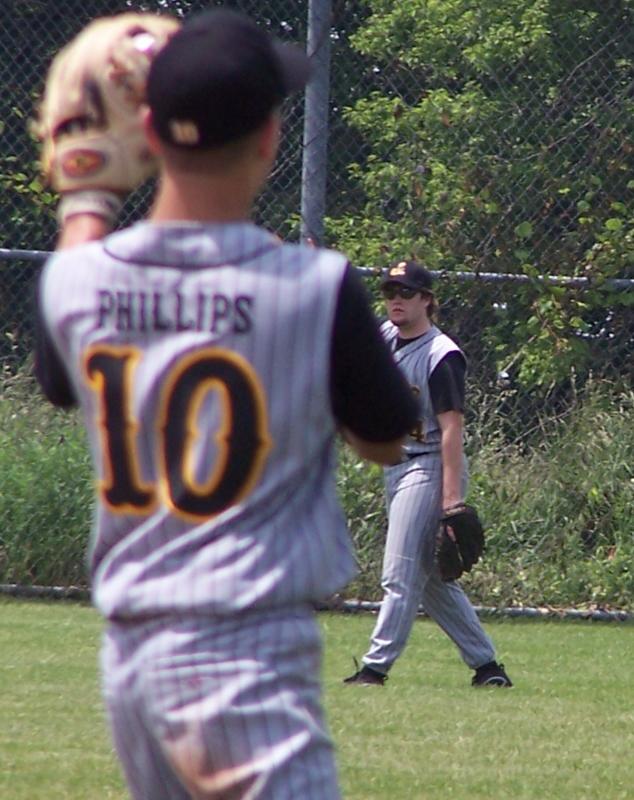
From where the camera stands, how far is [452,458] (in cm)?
761

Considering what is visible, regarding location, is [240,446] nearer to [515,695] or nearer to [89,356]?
[89,356]

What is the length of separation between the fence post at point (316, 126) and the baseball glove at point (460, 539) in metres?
2.67

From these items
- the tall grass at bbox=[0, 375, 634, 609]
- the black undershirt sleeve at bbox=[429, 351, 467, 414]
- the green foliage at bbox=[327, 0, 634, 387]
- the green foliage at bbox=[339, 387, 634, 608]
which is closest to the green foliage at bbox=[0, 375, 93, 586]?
the tall grass at bbox=[0, 375, 634, 609]

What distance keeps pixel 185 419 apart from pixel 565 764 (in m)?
3.77

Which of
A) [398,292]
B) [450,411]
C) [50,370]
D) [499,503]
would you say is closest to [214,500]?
[50,370]

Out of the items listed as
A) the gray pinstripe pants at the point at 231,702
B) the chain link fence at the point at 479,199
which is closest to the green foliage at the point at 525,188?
the chain link fence at the point at 479,199

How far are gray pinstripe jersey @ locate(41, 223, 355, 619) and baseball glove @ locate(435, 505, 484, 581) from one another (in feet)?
16.7

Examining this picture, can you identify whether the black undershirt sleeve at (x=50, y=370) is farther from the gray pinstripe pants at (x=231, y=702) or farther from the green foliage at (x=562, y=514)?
the green foliage at (x=562, y=514)

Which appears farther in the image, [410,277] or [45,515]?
[45,515]

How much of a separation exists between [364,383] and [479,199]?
854cm

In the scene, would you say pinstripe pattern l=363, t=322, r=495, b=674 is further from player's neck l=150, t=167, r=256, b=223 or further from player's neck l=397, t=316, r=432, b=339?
player's neck l=150, t=167, r=256, b=223

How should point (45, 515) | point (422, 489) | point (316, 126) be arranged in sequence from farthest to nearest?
point (45, 515)
point (316, 126)
point (422, 489)

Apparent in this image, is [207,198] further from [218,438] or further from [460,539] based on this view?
[460,539]

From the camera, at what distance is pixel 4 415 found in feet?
35.6
